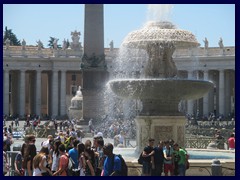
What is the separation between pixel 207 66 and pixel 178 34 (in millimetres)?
67920

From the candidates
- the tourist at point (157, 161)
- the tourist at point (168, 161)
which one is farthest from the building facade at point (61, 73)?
the tourist at point (157, 161)

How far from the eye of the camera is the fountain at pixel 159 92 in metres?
19.3

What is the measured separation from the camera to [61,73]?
9362cm

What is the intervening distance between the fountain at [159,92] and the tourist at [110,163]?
7253 mm

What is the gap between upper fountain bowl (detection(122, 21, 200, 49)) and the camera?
19828 millimetres

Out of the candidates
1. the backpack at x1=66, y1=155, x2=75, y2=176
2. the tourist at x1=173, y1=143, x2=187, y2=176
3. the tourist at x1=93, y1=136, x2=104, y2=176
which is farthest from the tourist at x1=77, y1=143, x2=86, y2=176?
the tourist at x1=173, y1=143, x2=187, y2=176

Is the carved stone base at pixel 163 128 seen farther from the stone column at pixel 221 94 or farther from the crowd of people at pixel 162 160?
the stone column at pixel 221 94

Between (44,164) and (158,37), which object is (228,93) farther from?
(44,164)

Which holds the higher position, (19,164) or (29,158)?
(29,158)

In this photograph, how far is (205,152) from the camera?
22781 millimetres

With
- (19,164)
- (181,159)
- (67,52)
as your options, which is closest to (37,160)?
Answer: (19,164)

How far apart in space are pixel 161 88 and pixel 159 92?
201 millimetres
